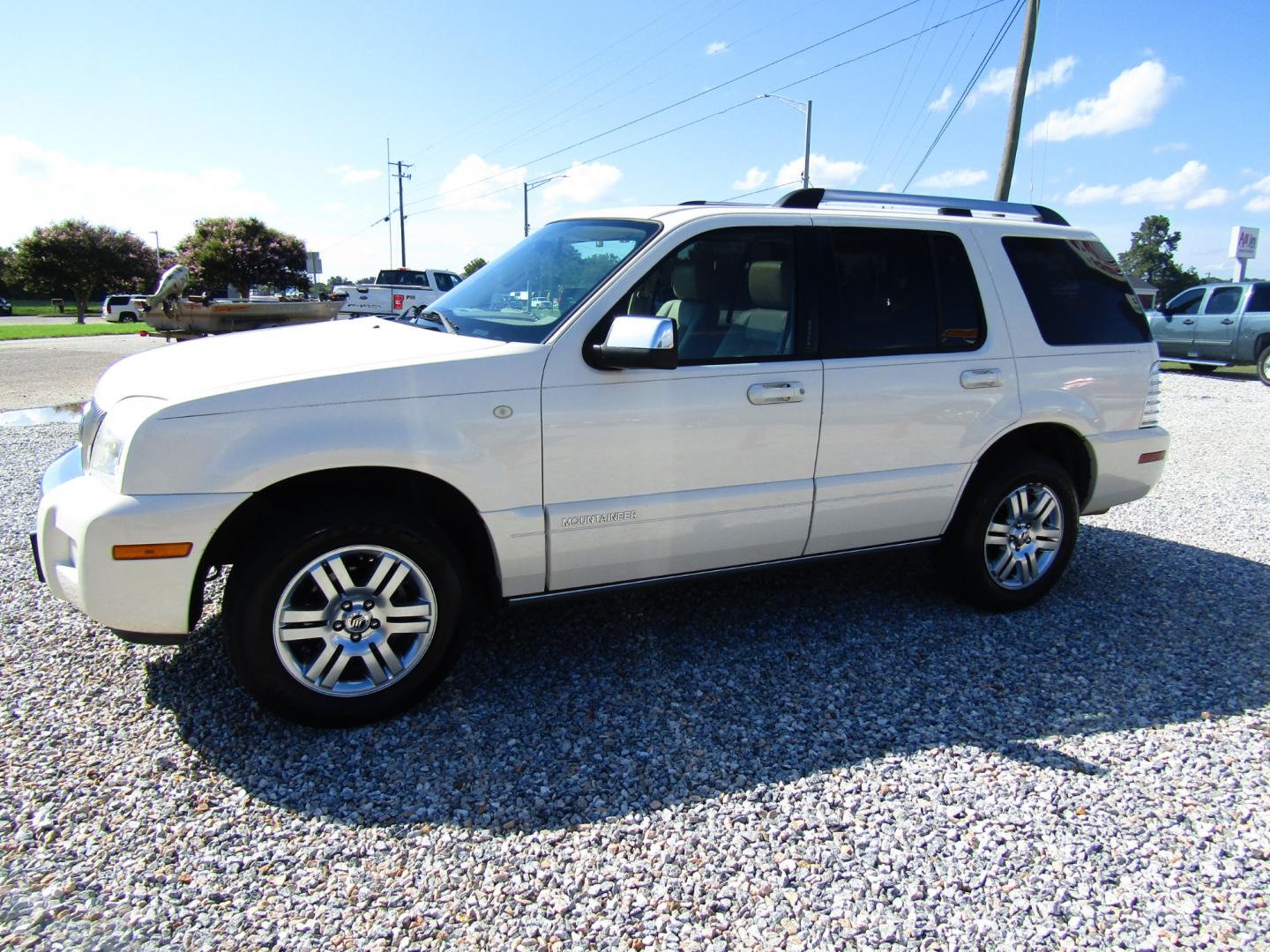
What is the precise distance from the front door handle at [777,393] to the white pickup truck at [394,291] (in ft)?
56.0

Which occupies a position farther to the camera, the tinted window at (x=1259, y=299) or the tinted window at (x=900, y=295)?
the tinted window at (x=1259, y=299)

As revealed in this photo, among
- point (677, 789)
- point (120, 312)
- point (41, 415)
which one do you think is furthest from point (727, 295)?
point (120, 312)

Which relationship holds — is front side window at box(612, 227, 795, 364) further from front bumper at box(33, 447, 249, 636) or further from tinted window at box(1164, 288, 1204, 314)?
tinted window at box(1164, 288, 1204, 314)

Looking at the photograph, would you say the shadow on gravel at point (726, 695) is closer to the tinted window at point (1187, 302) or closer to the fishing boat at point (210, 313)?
the fishing boat at point (210, 313)

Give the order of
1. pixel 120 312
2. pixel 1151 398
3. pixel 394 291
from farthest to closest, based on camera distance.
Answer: pixel 120 312 → pixel 394 291 → pixel 1151 398

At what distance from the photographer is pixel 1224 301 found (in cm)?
1680

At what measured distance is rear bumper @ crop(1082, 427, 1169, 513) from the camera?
4355mm

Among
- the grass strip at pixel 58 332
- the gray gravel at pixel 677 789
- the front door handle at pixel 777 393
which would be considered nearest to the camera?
the gray gravel at pixel 677 789

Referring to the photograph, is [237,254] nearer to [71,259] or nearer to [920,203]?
[71,259]

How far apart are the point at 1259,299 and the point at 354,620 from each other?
1913cm

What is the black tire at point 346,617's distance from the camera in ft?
9.34

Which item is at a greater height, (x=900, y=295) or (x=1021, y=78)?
(x=1021, y=78)

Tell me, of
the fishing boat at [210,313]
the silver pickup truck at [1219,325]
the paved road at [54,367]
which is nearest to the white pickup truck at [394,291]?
the fishing boat at [210,313]

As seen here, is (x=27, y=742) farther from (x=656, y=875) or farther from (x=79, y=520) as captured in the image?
(x=656, y=875)
